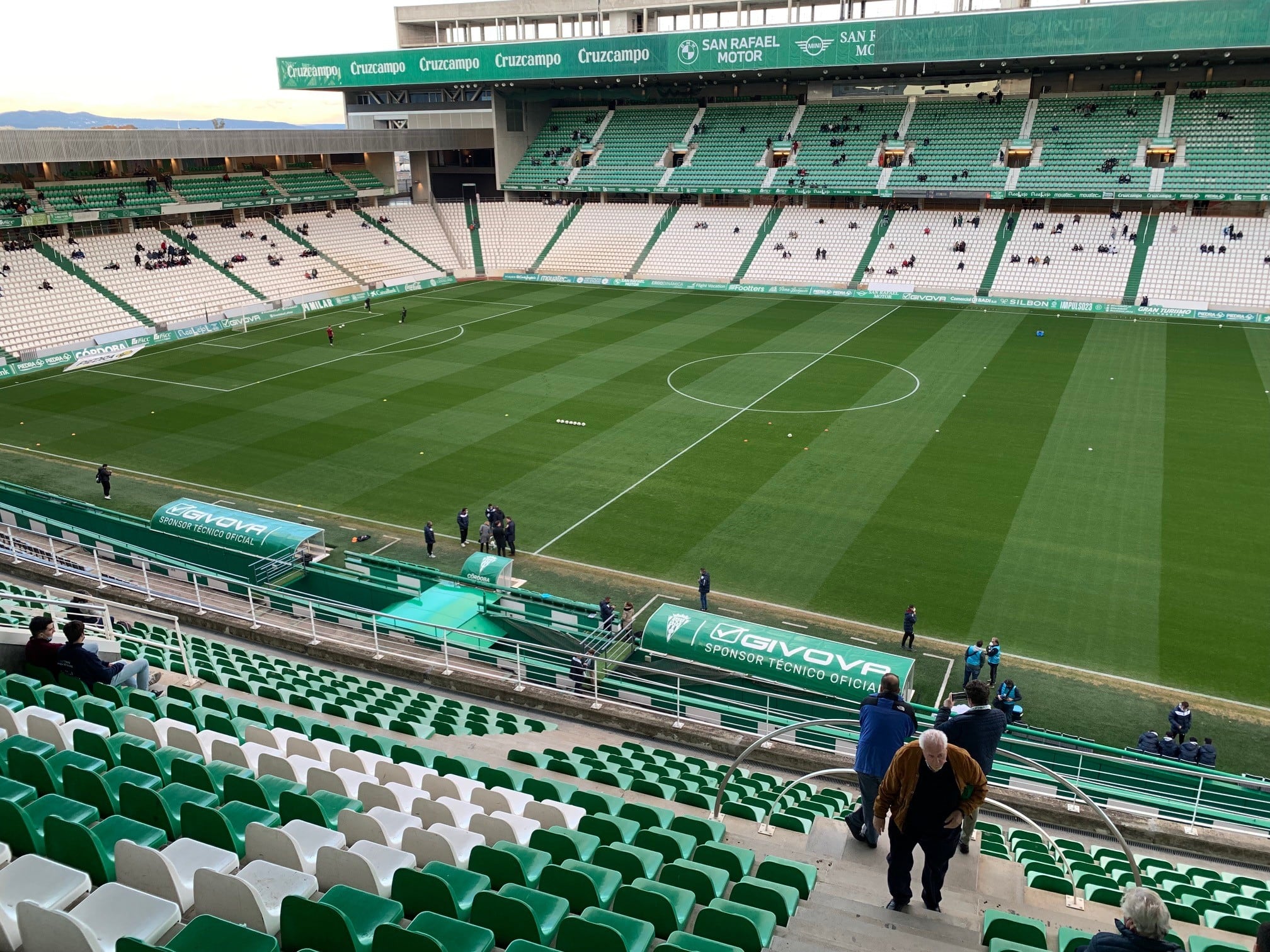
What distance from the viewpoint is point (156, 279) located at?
51094mm

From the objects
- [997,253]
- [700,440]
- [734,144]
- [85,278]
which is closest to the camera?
[700,440]

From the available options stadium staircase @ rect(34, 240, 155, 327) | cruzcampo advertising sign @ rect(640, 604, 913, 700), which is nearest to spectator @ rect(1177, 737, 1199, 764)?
cruzcampo advertising sign @ rect(640, 604, 913, 700)

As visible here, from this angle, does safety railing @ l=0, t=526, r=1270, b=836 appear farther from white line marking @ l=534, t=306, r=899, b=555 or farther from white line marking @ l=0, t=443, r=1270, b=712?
white line marking @ l=534, t=306, r=899, b=555

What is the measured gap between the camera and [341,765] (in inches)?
340

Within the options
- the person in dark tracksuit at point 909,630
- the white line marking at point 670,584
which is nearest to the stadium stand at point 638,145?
the white line marking at point 670,584

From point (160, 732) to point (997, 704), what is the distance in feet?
43.4

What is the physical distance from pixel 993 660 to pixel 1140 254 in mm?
44814

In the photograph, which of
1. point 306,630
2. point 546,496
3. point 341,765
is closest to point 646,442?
point 546,496

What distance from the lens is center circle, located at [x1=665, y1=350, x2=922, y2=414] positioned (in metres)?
33.9

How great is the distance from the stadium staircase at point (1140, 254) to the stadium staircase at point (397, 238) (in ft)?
141

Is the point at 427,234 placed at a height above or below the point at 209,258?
above

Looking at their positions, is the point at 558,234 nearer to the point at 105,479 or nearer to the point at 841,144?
the point at 841,144

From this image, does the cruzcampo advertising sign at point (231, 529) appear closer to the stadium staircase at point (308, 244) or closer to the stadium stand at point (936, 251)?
the stadium staircase at point (308, 244)

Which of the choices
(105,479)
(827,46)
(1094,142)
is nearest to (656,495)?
(105,479)
